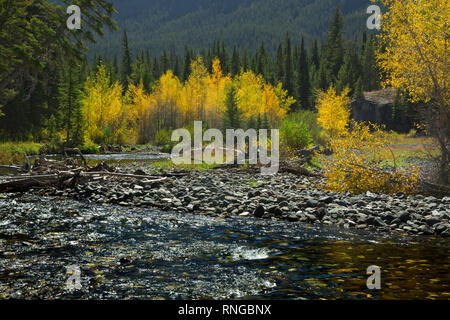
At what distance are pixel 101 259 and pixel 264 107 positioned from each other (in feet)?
148

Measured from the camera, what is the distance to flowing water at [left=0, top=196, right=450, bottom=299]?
197 inches

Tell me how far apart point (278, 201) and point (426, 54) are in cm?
725

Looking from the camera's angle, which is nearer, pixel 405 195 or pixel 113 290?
pixel 113 290

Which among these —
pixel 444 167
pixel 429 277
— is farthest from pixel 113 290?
pixel 444 167

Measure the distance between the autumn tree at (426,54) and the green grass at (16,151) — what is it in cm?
2202

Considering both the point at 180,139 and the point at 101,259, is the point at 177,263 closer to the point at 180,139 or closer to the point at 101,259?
the point at 101,259

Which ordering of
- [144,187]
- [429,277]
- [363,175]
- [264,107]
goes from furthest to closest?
[264,107], [144,187], [363,175], [429,277]

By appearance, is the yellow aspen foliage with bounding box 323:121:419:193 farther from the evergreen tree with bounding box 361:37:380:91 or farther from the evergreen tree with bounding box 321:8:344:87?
the evergreen tree with bounding box 321:8:344:87

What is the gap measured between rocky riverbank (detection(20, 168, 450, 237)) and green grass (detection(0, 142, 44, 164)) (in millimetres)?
13653

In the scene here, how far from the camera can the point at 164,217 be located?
32.1ft

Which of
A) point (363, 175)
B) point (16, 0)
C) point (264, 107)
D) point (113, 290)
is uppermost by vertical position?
point (16, 0)

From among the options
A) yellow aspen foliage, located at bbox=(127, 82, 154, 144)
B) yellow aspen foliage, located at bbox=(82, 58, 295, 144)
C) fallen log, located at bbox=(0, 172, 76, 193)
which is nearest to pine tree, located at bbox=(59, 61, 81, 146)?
yellow aspen foliage, located at bbox=(82, 58, 295, 144)

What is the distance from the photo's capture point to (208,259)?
637 cm

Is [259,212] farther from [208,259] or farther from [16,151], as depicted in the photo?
[16,151]
